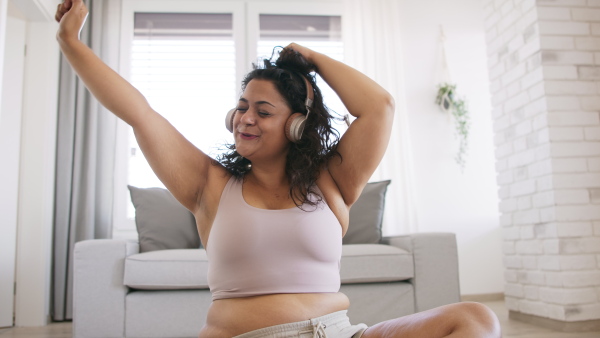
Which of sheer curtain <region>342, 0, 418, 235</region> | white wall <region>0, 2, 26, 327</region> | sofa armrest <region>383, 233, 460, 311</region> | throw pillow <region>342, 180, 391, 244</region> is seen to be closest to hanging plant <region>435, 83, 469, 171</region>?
sheer curtain <region>342, 0, 418, 235</region>


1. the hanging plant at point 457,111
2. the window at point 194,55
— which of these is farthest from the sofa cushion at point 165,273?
the hanging plant at point 457,111

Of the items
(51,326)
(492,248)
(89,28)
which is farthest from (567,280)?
(89,28)

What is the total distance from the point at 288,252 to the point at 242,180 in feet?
0.72

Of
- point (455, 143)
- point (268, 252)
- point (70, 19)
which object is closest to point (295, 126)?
point (268, 252)

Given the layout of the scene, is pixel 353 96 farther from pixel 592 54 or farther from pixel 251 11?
pixel 251 11

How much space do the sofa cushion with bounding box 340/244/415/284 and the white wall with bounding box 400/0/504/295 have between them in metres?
1.45

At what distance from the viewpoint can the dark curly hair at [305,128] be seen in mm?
1193

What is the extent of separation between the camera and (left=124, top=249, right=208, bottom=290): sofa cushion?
2.71 m

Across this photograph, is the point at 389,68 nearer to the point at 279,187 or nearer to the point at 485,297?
the point at 485,297

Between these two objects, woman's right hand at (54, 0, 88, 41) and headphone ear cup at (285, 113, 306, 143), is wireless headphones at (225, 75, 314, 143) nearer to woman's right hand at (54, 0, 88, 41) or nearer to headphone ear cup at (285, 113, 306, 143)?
headphone ear cup at (285, 113, 306, 143)

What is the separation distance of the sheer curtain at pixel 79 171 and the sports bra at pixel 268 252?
116 inches

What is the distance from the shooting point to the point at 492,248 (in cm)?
427

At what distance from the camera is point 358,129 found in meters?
1.18

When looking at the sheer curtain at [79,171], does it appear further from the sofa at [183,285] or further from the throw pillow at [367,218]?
the throw pillow at [367,218]
